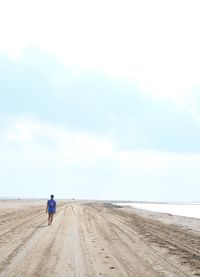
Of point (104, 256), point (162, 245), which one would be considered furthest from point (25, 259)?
point (162, 245)

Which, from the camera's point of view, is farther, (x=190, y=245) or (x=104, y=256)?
(x=190, y=245)

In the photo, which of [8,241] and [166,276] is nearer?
[166,276]

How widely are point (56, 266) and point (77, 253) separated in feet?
9.90

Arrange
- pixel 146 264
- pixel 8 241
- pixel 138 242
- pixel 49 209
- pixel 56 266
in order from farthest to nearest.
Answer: pixel 49 209 → pixel 138 242 → pixel 8 241 → pixel 146 264 → pixel 56 266

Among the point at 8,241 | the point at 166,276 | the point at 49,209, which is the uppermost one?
the point at 49,209

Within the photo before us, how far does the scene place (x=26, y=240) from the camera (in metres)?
20.5

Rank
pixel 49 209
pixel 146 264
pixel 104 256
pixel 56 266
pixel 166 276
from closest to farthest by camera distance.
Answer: pixel 166 276 → pixel 56 266 → pixel 146 264 → pixel 104 256 → pixel 49 209

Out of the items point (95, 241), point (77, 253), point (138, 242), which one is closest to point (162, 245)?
point (138, 242)

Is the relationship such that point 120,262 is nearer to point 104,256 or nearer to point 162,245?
point 104,256

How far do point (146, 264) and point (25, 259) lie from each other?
12.5ft

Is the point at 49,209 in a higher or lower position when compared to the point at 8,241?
higher

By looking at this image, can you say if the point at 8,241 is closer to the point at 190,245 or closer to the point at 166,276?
the point at 190,245

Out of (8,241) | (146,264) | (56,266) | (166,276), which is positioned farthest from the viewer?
(8,241)

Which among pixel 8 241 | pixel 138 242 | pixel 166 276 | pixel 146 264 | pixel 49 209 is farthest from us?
pixel 49 209
